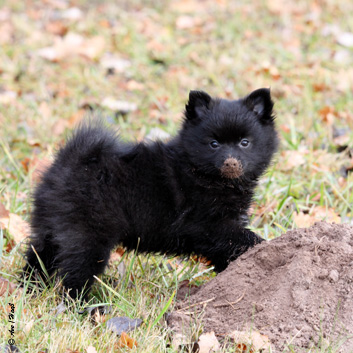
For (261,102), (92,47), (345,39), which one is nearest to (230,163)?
(261,102)

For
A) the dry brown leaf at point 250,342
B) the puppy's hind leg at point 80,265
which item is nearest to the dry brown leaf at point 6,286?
the puppy's hind leg at point 80,265

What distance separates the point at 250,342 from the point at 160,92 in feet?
16.8

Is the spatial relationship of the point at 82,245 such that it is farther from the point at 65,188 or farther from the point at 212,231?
the point at 212,231

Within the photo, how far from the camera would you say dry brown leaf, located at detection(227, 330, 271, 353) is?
10.7ft

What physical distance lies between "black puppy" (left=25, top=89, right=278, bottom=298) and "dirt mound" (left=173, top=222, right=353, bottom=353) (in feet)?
1.14

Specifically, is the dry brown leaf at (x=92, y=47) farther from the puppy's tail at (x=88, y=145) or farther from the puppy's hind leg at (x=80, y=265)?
the puppy's hind leg at (x=80, y=265)

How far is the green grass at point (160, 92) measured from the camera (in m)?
3.88

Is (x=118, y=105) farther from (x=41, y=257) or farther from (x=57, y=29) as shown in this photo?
(x=41, y=257)

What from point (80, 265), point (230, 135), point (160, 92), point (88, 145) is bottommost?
point (80, 265)

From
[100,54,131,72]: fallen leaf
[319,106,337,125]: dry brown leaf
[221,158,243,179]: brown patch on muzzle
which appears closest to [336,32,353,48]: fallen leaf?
[319,106,337,125]: dry brown leaf

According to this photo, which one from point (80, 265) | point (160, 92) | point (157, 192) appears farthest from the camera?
point (160, 92)

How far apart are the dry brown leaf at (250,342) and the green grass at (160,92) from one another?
35 centimetres

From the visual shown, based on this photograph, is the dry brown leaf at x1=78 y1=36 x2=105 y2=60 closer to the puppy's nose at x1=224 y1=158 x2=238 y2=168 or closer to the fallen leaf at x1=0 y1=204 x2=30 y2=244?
the fallen leaf at x1=0 y1=204 x2=30 y2=244

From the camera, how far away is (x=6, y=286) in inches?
156
